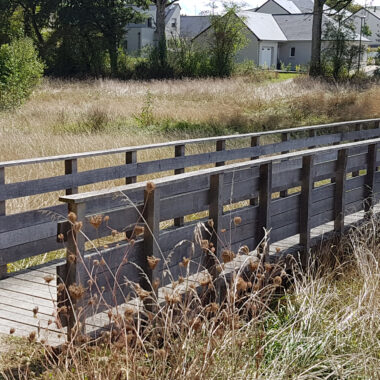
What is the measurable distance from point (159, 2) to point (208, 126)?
1161 inches

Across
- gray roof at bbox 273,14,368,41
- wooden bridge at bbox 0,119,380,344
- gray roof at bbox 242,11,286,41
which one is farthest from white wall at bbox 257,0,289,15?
wooden bridge at bbox 0,119,380,344

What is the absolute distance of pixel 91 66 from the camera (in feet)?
167

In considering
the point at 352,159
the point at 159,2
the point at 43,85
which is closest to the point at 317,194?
the point at 352,159

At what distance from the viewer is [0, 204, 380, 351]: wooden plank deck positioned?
4652 mm

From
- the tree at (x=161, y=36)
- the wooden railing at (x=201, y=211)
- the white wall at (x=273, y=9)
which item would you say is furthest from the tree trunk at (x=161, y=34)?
the wooden railing at (x=201, y=211)

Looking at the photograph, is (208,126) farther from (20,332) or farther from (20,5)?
(20,5)

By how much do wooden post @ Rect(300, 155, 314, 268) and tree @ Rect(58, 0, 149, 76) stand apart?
44.7m

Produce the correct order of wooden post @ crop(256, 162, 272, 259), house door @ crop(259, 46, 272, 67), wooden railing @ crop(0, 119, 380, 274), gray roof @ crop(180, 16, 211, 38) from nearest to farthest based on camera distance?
wooden post @ crop(256, 162, 272, 259)
wooden railing @ crop(0, 119, 380, 274)
house door @ crop(259, 46, 272, 67)
gray roof @ crop(180, 16, 211, 38)

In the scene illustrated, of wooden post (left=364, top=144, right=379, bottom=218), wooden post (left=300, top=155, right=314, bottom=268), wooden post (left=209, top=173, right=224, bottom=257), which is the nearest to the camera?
wooden post (left=209, top=173, right=224, bottom=257)

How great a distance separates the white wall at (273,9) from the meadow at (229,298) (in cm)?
4560

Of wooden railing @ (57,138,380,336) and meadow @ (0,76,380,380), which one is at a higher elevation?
wooden railing @ (57,138,380,336)

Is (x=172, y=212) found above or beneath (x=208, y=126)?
above

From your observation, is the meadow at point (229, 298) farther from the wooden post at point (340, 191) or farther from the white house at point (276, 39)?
the white house at point (276, 39)

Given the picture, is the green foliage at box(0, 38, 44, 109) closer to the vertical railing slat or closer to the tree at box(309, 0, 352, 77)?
the vertical railing slat
